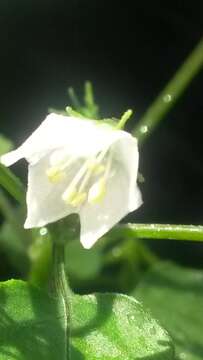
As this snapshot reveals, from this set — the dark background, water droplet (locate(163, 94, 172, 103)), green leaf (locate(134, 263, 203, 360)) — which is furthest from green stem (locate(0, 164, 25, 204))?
the dark background

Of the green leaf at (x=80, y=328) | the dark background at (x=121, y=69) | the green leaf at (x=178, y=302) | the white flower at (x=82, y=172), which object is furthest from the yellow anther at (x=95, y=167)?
the dark background at (x=121, y=69)

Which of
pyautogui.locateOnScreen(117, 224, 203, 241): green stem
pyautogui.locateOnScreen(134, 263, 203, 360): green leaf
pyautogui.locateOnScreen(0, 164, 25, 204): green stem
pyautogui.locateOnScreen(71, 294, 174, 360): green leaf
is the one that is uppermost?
pyautogui.locateOnScreen(0, 164, 25, 204): green stem

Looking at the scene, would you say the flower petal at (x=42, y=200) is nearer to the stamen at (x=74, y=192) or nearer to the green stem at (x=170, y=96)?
the stamen at (x=74, y=192)

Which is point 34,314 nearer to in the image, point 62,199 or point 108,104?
point 62,199

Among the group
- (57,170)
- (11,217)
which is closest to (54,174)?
(57,170)

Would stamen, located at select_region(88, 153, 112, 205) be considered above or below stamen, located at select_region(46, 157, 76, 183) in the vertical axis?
below

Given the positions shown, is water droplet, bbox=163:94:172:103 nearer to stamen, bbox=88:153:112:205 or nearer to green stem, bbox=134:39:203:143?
green stem, bbox=134:39:203:143
